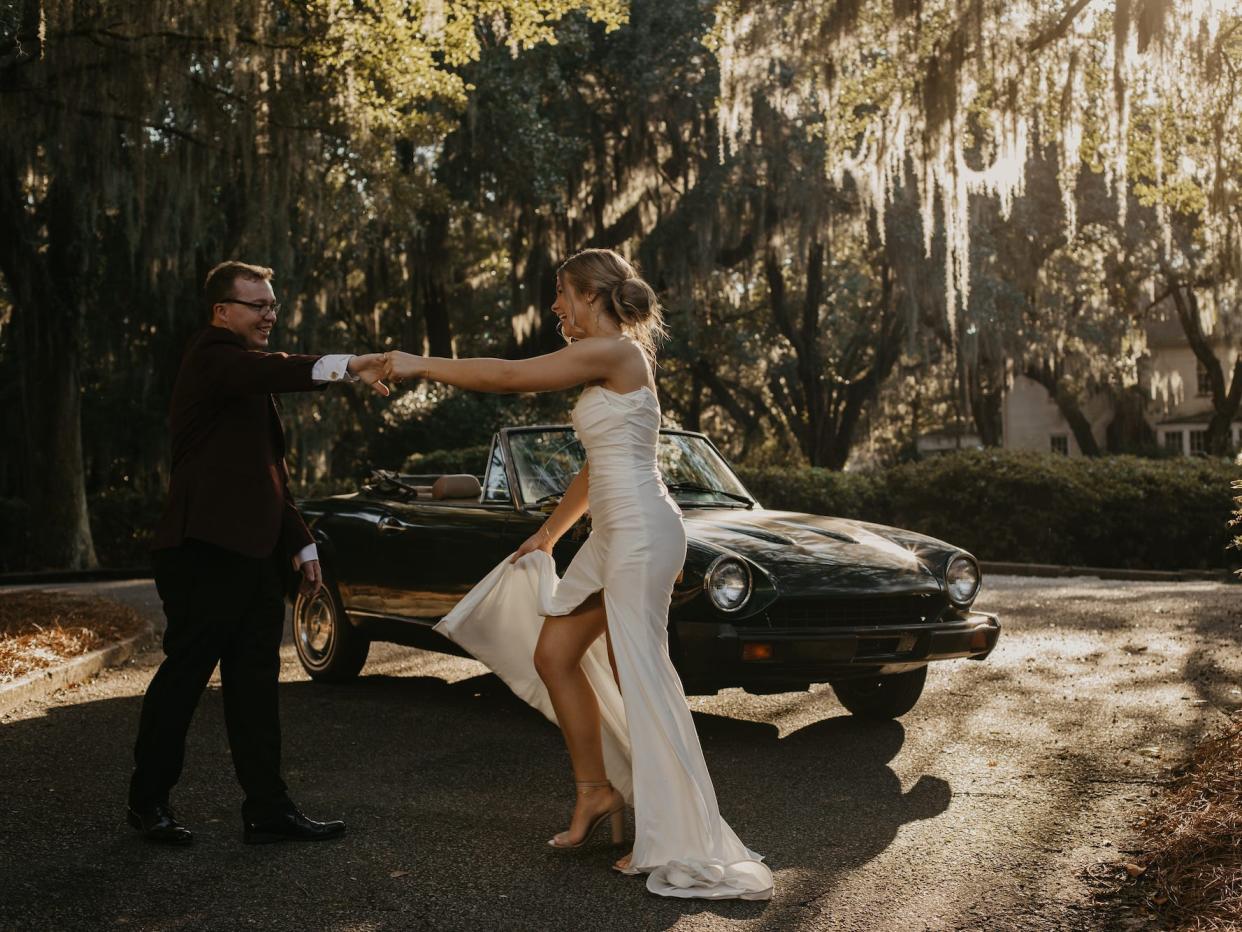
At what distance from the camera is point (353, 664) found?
27.9 feet

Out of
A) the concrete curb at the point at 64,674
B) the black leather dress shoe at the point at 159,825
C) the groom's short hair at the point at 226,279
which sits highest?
the groom's short hair at the point at 226,279

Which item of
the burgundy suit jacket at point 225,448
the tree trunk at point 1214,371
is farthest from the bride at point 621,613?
the tree trunk at point 1214,371

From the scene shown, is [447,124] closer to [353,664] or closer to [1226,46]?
[1226,46]

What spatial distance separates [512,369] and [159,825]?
79.7 inches

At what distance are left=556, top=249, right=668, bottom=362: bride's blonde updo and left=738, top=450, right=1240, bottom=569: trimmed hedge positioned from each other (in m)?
12.7

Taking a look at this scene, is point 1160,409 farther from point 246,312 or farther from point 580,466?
point 246,312

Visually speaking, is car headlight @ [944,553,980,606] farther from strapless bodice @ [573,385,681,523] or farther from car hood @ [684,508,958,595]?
strapless bodice @ [573,385,681,523]

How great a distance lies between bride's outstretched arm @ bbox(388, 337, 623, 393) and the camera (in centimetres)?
436

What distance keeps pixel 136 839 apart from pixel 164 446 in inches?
744

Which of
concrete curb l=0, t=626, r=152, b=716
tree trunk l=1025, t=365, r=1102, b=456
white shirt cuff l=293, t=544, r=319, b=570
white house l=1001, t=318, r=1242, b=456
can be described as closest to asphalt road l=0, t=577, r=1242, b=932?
concrete curb l=0, t=626, r=152, b=716

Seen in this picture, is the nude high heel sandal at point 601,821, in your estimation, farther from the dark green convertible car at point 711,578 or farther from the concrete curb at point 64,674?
the concrete curb at point 64,674

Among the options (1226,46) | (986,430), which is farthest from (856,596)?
(986,430)

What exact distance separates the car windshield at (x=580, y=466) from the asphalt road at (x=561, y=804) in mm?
→ 1160

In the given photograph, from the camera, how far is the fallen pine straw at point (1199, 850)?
3.99 m
